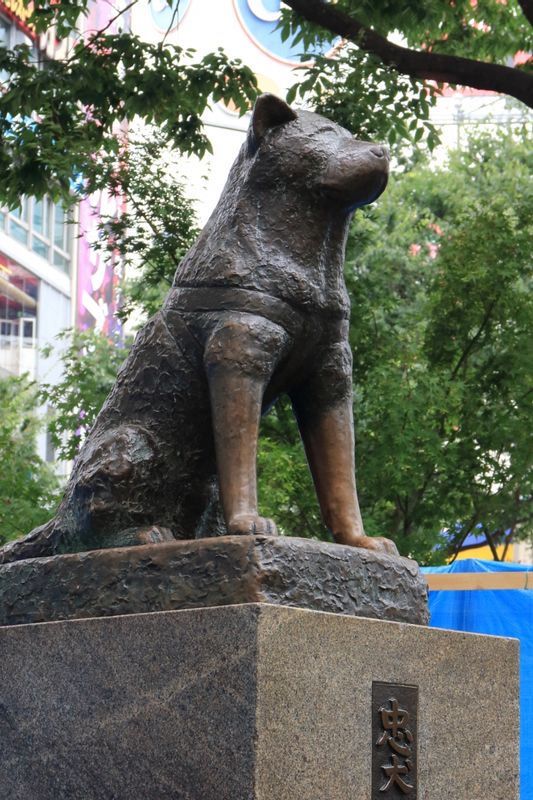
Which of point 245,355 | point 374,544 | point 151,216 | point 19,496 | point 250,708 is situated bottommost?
point 250,708

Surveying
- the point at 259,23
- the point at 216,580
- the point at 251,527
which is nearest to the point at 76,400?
the point at 251,527

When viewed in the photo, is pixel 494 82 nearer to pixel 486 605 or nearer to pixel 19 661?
pixel 486 605

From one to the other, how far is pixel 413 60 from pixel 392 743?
645cm

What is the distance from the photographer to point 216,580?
365 cm

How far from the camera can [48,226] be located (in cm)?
3094

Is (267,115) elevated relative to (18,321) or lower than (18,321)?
lower

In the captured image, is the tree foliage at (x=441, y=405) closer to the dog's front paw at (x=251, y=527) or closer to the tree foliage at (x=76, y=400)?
the tree foliage at (x=76, y=400)

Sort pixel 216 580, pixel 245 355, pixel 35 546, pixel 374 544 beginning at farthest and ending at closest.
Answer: pixel 35 546, pixel 374 544, pixel 245 355, pixel 216 580

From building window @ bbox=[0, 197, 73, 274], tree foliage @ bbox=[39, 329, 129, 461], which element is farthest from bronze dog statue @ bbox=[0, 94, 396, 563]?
building window @ bbox=[0, 197, 73, 274]

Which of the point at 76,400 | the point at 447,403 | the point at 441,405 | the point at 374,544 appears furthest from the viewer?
the point at 76,400

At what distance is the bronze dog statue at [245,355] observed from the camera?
405cm

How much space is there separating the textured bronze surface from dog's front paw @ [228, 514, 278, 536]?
10cm

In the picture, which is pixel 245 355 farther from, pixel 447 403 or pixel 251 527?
pixel 447 403

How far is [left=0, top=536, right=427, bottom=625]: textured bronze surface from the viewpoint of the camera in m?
3.62
